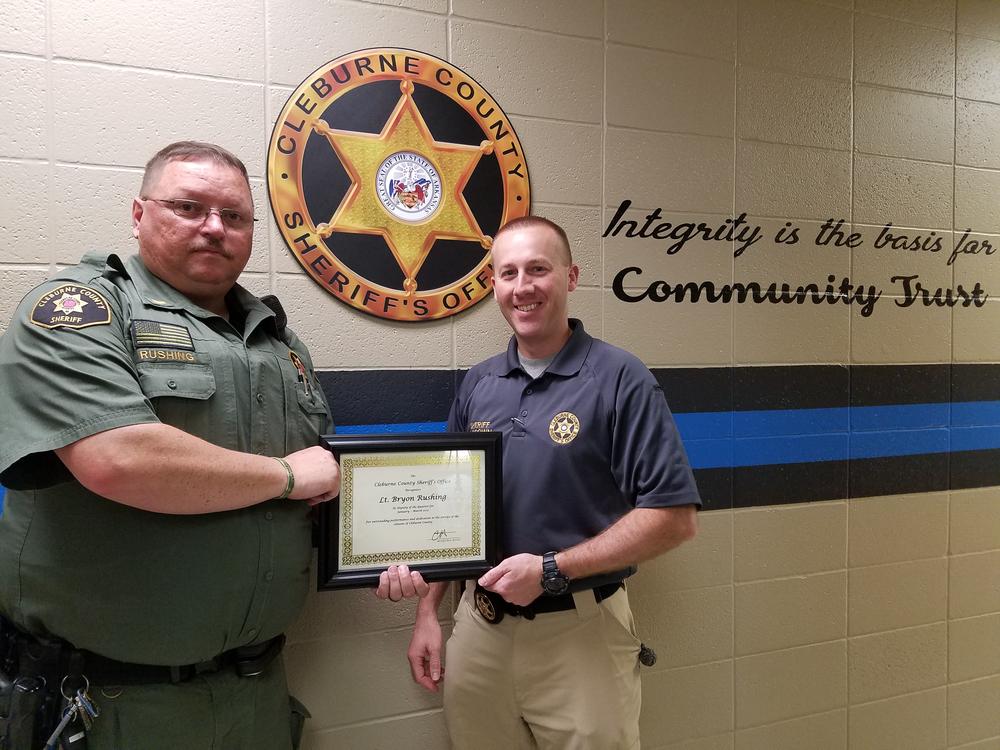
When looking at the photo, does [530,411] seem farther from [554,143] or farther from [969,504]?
[969,504]

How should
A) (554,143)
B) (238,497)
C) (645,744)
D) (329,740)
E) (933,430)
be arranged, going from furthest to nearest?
(933,430) → (645,744) → (554,143) → (329,740) → (238,497)

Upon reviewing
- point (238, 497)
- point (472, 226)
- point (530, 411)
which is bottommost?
point (238, 497)

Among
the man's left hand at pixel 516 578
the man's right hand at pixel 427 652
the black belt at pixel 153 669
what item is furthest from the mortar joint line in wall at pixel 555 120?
the black belt at pixel 153 669

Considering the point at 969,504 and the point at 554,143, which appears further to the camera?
the point at 969,504

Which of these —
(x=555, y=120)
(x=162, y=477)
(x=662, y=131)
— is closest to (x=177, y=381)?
(x=162, y=477)

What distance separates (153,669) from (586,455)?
1.02 meters

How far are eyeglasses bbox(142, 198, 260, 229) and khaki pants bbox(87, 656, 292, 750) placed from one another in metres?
0.96

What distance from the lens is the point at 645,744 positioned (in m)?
2.13

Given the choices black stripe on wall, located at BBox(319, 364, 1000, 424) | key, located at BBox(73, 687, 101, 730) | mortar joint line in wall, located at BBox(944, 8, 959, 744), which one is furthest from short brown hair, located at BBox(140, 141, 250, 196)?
mortar joint line in wall, located at BBox(944, 8, 959, 744)

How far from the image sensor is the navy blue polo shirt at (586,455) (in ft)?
4.92

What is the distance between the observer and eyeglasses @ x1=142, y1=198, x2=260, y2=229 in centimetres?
134

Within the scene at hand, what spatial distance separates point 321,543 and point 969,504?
2.50 metres

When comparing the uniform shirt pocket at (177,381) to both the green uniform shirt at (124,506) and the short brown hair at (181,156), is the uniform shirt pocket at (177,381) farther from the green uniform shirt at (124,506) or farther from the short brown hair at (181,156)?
the short brown hair at (181,156)

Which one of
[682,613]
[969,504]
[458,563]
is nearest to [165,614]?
[458,563]
